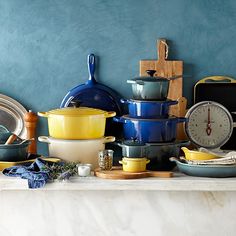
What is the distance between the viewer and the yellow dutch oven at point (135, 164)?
7.23 ft

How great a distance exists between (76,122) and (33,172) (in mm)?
266

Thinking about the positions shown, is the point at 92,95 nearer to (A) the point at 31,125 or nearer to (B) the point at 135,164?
(A) the point at 31,125

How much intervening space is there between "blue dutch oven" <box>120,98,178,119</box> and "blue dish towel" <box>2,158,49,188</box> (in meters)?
0.40

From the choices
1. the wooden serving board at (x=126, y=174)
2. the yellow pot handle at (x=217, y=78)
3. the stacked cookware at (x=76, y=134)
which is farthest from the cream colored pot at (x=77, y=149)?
the yellow pot handle at (x=217, y=78)

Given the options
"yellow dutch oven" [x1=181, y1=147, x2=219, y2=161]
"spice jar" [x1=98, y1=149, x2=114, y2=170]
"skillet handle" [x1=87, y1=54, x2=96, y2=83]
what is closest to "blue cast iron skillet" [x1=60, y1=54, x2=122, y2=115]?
"skillet handle" [x1=87, y1=54, x2=96, y2=83]

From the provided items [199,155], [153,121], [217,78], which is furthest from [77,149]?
[217,78]

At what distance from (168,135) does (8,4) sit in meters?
0.84

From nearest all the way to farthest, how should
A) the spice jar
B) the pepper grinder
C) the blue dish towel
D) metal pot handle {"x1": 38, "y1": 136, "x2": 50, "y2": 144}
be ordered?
the blue dish towel
the spice jar
metal pot handle {"x1": 38, "y1": 136, "x2": 50, "y2": 144}
the pepper grinder

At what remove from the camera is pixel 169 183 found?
213cm

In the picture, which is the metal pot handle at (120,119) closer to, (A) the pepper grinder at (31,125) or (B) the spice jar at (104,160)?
(B) the spice jar at (104,160)

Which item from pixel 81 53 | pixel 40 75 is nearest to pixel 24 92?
pixel 40 75

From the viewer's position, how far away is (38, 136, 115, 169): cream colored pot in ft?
7.53

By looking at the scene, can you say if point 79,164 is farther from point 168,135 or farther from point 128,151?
point 168,135

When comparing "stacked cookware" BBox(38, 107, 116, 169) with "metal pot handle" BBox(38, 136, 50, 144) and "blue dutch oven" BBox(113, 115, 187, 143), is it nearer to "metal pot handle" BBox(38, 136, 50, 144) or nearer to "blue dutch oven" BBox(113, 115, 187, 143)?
"metal pot handle" BBox(38, 136, 50, 144)
